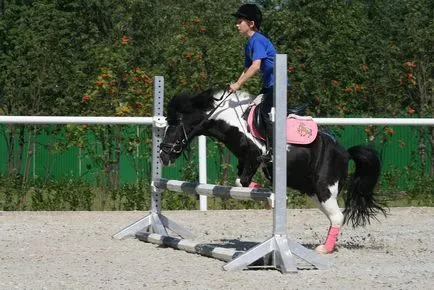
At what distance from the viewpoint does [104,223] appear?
11.4m

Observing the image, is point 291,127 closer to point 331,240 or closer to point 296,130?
point 296,130

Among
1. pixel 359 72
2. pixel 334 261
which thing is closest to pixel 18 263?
pixel 334 261

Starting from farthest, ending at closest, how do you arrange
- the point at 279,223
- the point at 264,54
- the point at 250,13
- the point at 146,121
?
the point at 146,121 < the point at 250,13 < the point at 264,54 < the point at 279,223

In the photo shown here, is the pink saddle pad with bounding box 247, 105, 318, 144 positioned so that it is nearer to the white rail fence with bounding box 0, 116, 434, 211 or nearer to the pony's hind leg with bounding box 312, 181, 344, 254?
the pony's hind leg with bounding box 312, 181, 344, 254

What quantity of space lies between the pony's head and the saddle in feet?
1.27

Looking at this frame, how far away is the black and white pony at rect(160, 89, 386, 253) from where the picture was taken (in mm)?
8484

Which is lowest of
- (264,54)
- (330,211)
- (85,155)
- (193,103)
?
(330,211)

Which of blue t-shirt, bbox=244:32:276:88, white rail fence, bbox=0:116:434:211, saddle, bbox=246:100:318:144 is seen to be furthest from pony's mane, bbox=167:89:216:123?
white rail fence, bbox=0:116:434:211

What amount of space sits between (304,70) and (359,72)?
1858mm

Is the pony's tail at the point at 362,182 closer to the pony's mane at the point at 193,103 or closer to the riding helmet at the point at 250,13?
the pony's mane at the point at 193,103

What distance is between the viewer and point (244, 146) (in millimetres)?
8469

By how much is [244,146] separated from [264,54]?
765mm

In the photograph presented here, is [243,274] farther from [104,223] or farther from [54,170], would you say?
[54,170]

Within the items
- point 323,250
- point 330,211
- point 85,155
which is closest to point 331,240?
point 323,250
